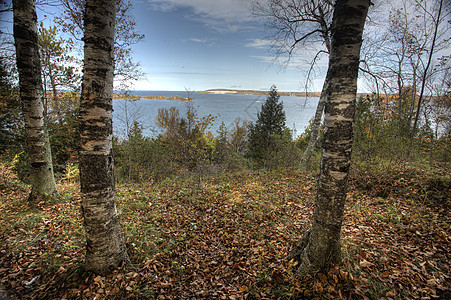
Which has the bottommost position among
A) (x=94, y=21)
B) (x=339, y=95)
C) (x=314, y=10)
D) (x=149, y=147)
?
(x=149, y=147)

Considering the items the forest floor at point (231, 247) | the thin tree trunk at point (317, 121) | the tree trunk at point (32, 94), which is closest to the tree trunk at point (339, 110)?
the forest floor at point (231, 247)

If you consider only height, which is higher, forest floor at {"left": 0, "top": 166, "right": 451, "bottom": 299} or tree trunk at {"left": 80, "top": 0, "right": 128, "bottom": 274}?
tree trunk at {"left": 80, "top": 0, "right": 128, "bottom": 274}

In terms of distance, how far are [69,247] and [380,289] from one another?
4.81 metres

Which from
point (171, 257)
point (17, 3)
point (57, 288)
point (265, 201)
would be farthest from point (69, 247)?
point (17, 3)

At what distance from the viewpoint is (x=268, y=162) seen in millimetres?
13070

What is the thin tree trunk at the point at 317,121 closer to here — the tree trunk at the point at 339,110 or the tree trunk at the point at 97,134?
the tree trunk at the point at 339,110

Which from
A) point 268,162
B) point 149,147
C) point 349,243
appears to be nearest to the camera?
point 349,243

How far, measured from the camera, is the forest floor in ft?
7.95

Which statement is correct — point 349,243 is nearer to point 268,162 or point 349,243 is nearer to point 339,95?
point 339,95

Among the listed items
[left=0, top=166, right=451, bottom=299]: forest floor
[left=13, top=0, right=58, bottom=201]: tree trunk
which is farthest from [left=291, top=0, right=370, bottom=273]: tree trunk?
[left=13, top=0, right=58, bottom=201]: tree trunk

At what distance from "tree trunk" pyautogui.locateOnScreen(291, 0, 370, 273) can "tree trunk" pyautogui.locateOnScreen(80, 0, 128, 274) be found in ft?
9.46

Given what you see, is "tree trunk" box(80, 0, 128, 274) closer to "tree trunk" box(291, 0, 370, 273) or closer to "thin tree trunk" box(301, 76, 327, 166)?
"tree trunk" box(291, 0, 370, 273)

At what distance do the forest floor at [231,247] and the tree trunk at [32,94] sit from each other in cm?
64

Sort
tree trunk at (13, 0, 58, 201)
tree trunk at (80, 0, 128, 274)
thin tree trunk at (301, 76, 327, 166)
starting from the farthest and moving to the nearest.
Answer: thin tree trunk at (301, 76, 327, 166), tree trunk at (13, 0, 58, 201), tree trunk at (80, 0, 128, 274)
